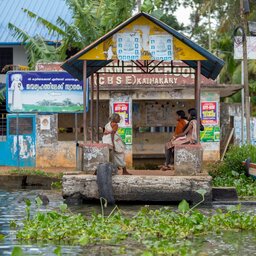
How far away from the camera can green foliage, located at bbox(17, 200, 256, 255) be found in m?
13.3

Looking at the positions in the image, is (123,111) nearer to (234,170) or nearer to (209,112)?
(209,112)

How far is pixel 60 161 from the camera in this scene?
27.8 meters

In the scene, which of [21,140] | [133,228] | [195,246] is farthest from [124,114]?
[195,246]

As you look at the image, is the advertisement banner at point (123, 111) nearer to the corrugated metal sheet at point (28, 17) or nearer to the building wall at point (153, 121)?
the building wall at point (153, 121)

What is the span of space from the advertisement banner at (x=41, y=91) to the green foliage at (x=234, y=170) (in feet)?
18.0

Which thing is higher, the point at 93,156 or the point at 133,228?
the point at 93,156

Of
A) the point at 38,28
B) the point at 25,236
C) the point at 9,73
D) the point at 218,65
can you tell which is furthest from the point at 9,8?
the point at 25,236

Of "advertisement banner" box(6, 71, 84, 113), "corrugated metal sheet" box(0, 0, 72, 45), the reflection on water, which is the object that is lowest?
the reflection on water

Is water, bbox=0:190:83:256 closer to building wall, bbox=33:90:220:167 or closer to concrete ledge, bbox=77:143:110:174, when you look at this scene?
concrete ledge, bbox=77:143:110:174

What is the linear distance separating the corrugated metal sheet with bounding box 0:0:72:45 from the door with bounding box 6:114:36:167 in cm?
676

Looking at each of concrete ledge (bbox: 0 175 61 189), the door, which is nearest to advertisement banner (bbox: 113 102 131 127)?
the door

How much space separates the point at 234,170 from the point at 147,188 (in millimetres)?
5262

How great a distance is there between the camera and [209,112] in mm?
28328

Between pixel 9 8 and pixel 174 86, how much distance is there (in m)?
11.4
